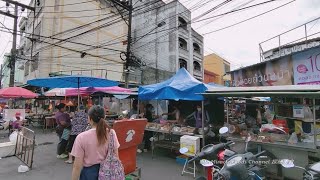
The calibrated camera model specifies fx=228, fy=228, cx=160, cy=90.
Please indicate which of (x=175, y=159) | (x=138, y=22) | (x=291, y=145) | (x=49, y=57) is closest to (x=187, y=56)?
(x=138, y=22)

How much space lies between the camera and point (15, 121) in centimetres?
1202

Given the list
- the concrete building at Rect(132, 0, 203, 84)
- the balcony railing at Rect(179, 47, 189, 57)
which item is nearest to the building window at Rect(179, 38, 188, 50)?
the concrete building at Rect(132, 0, 203, 84)

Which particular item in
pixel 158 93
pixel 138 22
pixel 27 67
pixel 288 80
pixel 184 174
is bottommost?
pixel 184 174

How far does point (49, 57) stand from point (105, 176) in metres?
19.3

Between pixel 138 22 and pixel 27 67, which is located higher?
pixel 138 22

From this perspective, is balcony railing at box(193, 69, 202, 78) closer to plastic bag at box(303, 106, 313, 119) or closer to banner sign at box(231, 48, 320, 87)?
banner sign at box(231, 48, 320, 87)

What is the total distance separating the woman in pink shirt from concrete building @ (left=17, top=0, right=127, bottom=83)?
14808 mm

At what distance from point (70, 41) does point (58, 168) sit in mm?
15270

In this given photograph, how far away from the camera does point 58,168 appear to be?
6594 millimetres

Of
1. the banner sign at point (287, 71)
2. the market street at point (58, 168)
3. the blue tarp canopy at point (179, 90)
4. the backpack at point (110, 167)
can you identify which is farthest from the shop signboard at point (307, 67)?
the backpack at point (110, 167)

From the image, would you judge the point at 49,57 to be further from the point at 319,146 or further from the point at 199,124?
the point at 319,146

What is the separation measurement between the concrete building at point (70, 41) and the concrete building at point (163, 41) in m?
3.78

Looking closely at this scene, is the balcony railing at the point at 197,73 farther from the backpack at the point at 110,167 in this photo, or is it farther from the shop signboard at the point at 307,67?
the backpack at the point at 110,167

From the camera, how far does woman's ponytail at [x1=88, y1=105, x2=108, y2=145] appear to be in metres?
2.88
